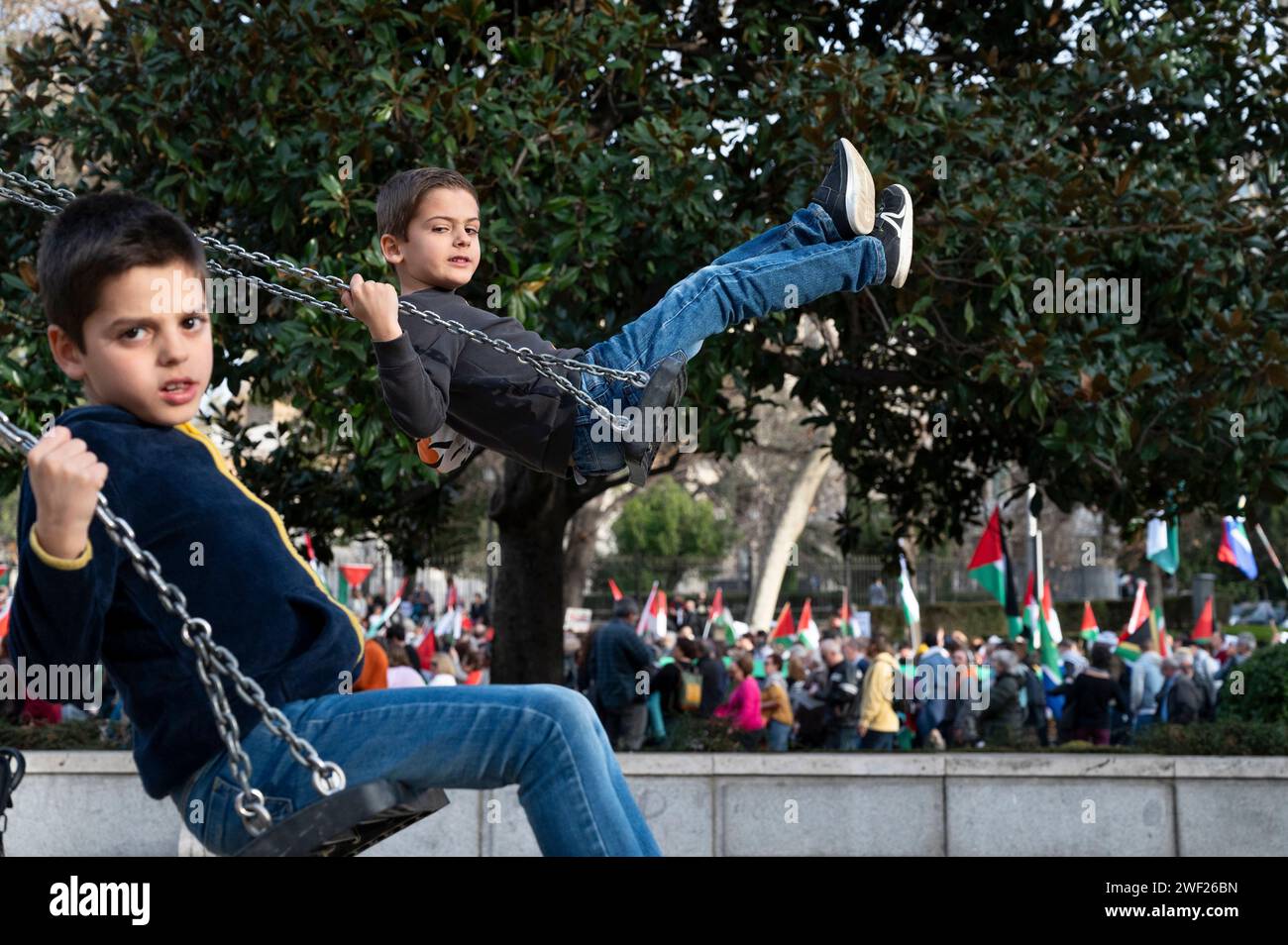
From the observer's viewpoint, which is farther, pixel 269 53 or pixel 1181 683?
pixel 1181 683

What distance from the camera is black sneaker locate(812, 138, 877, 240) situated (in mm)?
4711

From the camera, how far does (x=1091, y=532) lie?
47.6m

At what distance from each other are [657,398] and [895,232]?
1.12 metres

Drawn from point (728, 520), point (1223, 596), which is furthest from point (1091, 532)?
point (728, 520)

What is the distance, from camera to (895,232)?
4828mm

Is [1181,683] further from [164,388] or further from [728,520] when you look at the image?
[728,520]

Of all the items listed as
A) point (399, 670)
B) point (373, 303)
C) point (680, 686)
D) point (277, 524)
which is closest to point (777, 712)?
point (680, 686)

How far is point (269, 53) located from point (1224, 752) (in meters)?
7.29

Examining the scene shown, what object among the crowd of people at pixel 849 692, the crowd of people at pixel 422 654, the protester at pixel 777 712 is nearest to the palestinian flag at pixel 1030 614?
the crowd of people at pixel 849 692

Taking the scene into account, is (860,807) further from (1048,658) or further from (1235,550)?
(1235,550)

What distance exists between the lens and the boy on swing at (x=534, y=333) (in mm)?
4125

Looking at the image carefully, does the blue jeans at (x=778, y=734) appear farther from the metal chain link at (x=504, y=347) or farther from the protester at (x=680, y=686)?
the metal chain link at (x=504, y=347)

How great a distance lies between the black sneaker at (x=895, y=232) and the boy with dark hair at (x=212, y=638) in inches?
101
